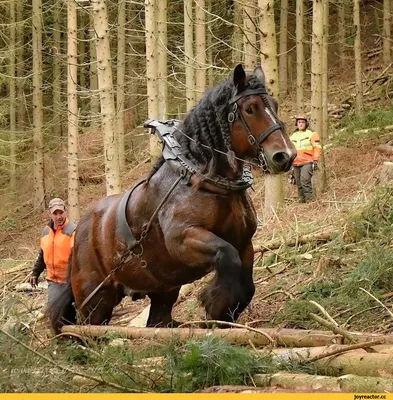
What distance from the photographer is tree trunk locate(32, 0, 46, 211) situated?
26.5 m

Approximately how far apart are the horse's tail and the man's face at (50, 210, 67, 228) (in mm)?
1161

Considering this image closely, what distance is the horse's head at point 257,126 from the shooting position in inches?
239

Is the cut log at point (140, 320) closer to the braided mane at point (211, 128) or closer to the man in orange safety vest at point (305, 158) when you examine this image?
the braided mane at point (211, 128)

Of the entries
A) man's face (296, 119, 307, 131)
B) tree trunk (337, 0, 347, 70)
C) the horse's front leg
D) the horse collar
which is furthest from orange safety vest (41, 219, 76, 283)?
tree trunk (337, 0, 347, 70)

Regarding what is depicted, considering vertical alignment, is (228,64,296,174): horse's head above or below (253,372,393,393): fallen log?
above

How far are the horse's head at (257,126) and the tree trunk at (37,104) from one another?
68.1ft

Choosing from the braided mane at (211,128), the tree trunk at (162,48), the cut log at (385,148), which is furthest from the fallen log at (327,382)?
the tree trunk at (162,48)

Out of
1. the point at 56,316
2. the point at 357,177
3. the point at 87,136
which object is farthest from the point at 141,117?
the point at 56,316

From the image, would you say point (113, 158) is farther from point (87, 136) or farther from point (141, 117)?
point (141, 117)

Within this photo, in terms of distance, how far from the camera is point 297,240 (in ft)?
30.5

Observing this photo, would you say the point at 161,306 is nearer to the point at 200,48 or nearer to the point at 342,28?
the point at 200,48

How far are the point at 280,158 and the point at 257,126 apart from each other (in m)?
0.42

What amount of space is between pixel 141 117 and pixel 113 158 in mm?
20412

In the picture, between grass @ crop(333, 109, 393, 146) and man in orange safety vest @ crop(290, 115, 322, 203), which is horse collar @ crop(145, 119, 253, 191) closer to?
man in orange safety vest @ crop(290, 115, 322, 203)
